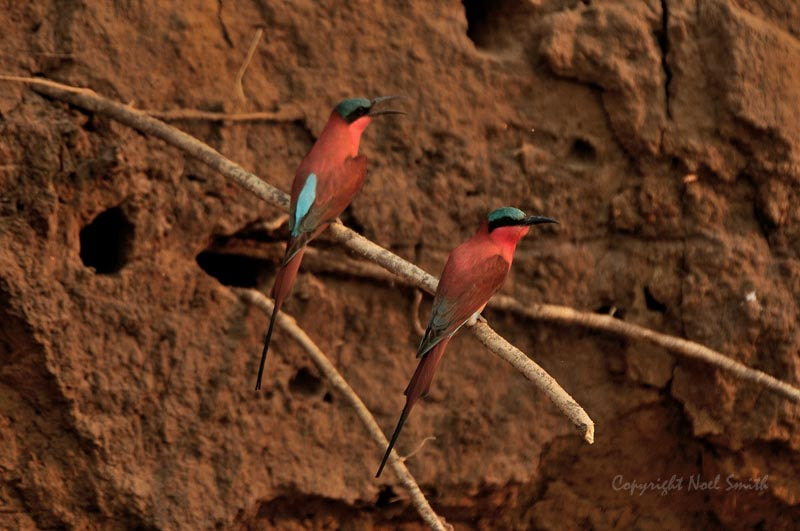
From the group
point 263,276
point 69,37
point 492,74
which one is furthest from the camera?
point 492,74

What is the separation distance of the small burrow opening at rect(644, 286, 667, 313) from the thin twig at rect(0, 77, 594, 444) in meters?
1.08

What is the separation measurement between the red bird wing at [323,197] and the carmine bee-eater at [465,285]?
286 millimetres

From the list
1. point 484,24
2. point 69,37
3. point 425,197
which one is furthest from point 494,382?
point 69,37

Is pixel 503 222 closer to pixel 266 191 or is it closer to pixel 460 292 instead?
pixel 460 292

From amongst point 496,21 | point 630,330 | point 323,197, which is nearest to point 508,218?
point 323,197

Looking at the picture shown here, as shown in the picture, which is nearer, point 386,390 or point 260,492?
point 260,492

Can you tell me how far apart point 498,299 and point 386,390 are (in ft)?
1.32

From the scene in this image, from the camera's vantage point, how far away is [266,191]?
249 cm

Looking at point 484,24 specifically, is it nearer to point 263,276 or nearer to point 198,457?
point 263,276

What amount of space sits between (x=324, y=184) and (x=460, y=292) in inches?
15.9

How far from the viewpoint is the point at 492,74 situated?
3225mm

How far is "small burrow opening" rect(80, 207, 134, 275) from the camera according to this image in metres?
2.81

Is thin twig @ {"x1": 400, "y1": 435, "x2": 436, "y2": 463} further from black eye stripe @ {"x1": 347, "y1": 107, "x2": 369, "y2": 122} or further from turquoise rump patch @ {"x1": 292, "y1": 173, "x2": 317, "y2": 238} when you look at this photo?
black eye stripe @ {"x1": 347, "y1": 107, "x2": 369, "y2": 122}

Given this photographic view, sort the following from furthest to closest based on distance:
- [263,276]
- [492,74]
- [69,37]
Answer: [492,74] < [263,276] < [69,37]
